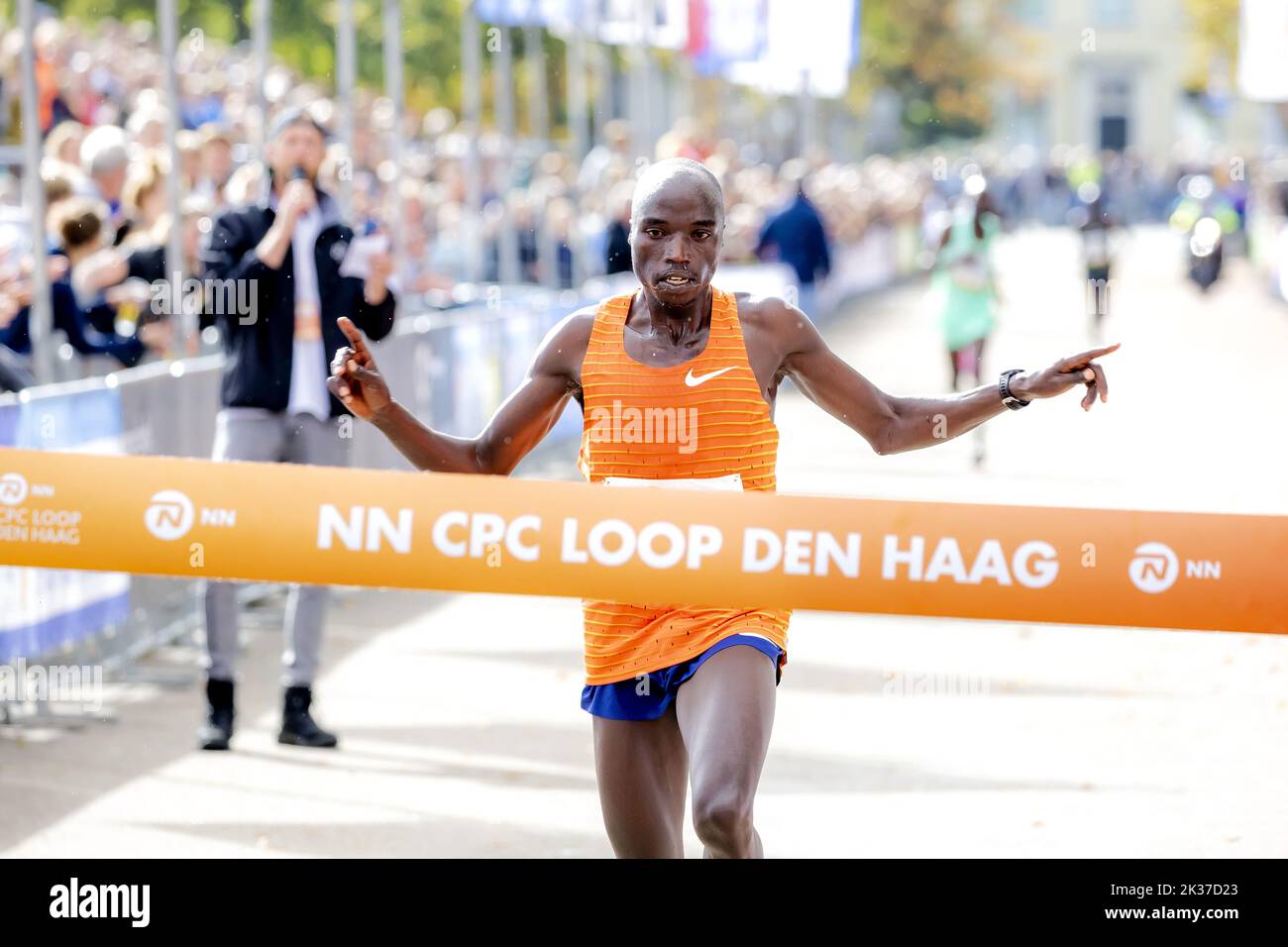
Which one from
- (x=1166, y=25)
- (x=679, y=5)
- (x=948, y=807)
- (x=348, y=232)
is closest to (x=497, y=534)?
(x=948, y=807)

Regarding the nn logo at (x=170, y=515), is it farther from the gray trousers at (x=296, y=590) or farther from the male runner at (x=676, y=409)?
the gray trousers at (x=296, y=590)

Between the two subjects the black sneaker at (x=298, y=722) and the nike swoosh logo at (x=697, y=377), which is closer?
the nike swoosh logo at (x=697, y=377)

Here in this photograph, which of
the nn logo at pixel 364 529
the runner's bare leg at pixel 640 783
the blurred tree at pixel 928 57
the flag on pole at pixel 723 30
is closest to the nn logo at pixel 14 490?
the nn logo at pixel 364 529

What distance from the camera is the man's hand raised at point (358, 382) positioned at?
4.66 m

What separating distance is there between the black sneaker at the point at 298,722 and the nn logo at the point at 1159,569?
397cm

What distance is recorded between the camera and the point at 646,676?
4586 millimetres

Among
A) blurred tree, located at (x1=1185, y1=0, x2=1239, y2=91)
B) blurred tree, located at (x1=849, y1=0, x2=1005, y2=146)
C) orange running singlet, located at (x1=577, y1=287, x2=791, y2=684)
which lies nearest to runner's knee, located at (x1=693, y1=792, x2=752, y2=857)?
orange running singlet, located at (x1=577, y1=287, x2=791, y2=684)

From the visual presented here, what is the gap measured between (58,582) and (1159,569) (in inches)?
194

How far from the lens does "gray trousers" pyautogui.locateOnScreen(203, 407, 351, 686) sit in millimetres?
7680

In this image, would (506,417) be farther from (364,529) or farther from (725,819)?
(725,819)

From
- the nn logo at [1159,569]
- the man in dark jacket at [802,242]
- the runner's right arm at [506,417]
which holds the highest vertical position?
the man in dark jacket at [802,242]

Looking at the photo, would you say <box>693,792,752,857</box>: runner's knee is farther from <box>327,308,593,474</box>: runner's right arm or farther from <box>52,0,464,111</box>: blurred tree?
<box>52,0,464,111</box>: blurred tree

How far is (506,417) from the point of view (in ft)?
15.9
